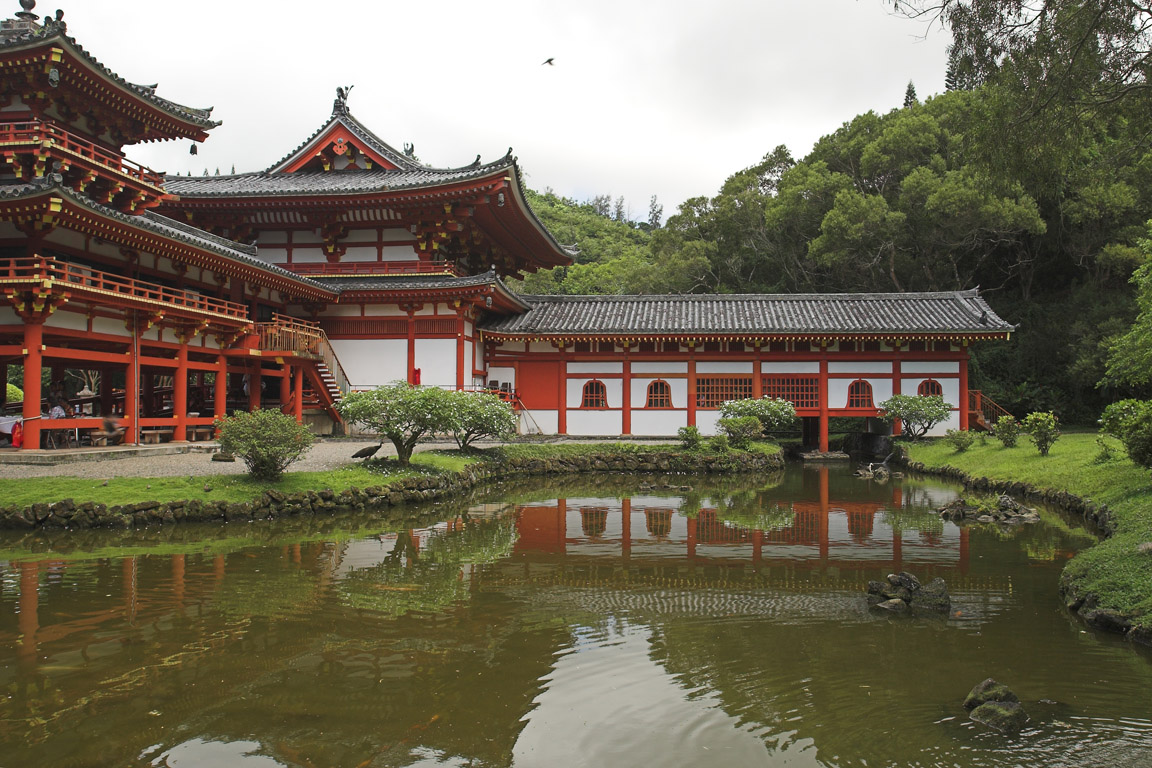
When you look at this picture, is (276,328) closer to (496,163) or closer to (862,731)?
(496,163)

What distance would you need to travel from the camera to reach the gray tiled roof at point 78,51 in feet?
53.9

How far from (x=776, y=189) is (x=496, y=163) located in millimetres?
26663

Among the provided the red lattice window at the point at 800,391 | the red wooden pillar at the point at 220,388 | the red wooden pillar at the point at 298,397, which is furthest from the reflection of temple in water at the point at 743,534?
the red lattice window at the point at 800,391

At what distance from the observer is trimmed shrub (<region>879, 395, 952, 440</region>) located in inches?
1006

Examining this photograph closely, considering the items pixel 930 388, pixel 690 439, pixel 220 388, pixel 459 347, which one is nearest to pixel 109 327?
pixel 220 388

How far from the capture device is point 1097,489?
14.1 metres

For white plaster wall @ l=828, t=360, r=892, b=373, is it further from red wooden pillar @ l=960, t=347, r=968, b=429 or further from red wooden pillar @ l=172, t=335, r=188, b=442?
red wooden pillar @ l=172, t=335, r=188, b=442

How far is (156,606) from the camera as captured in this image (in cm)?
802

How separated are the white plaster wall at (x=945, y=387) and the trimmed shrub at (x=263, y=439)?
838 inches

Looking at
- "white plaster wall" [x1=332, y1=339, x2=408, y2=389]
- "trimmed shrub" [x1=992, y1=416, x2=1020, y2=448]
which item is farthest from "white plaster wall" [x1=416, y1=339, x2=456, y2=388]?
"trimmed shrub" [x1=992, y1=416, x2=1020, y2=448]

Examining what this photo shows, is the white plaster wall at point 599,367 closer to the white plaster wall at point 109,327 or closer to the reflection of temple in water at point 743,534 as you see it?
the reflection of temple in water at point 743,534

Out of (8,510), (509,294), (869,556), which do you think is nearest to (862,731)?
(869,556)

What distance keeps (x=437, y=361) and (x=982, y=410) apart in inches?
834

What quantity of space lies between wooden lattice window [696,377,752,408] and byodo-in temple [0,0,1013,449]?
0.25 feet
